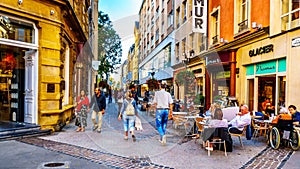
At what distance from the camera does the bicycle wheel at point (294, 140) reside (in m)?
7.02

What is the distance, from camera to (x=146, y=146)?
7211 millimetres

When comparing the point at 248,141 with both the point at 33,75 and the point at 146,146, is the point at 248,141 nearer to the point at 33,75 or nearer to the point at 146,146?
the point at 146,146

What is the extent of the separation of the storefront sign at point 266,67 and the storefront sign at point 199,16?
454 cm

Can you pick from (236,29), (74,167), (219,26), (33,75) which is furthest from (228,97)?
(74,167)

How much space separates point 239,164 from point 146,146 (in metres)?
2.36

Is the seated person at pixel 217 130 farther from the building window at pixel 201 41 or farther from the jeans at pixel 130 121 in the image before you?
the building window at pixel 201 41

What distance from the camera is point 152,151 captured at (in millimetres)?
6680

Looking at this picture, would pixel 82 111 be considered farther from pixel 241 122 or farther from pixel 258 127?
pixel 258 127

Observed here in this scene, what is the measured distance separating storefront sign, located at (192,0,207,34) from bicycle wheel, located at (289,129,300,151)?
A: 31.9 feet

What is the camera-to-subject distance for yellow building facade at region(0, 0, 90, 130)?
27.6 ft

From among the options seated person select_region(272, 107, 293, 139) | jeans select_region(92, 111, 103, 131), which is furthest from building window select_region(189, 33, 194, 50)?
seated person select_region(272, 107, 293, 139)

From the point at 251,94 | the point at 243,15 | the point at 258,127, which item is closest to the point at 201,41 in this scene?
the point at 243,15

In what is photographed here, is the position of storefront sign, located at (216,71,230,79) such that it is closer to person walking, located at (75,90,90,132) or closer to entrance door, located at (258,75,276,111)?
entrance door, located at (258,75,276,111)

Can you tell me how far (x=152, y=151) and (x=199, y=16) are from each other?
37.5 feet
